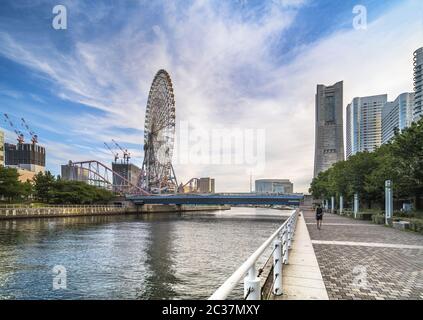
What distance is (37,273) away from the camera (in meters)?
16.6

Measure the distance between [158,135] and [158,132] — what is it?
104 cm

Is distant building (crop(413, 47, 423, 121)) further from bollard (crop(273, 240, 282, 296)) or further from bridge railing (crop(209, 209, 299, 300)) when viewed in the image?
bridge railing (crop(209, 209, 299, 300))

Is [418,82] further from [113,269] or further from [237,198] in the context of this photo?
[113,269]

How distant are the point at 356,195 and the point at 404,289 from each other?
43.2 meters

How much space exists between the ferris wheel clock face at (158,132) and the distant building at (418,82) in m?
74.1

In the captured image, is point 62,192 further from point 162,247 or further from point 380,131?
point 380,131

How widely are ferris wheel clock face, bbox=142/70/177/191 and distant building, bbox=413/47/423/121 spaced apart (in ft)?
243

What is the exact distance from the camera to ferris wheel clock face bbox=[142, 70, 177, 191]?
9956cm

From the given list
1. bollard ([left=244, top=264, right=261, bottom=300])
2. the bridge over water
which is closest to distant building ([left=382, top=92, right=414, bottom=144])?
the bridge over water

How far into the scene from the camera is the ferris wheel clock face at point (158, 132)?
3920 inches

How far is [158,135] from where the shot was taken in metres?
106

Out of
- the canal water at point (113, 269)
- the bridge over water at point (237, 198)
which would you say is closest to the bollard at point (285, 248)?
the canal water at point (113, 269)
